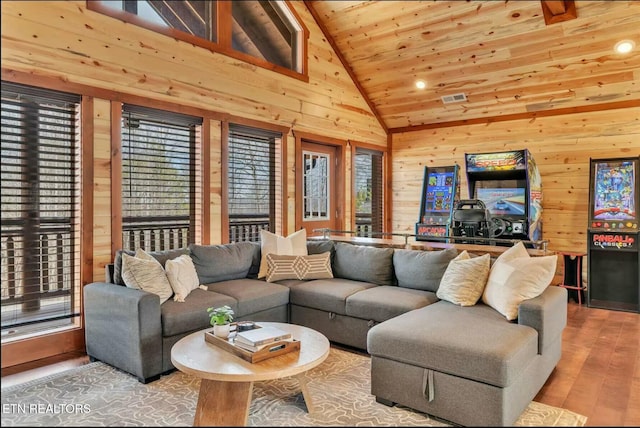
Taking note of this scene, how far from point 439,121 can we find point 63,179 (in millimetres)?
4988

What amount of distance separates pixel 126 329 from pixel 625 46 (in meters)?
5.08

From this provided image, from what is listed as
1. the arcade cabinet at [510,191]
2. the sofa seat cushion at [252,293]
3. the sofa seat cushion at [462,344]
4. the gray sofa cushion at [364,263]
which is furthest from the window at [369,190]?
the sofa seat cushion at [462,344]

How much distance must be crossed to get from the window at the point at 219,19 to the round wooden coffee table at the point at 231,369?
142cm

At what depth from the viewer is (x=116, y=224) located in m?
3.42

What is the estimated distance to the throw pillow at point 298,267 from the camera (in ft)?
12.7

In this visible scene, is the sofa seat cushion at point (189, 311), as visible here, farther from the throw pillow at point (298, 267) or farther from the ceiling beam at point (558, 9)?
the ceiling beam at point (558, 9)

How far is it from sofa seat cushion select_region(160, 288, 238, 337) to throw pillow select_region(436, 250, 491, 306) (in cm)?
159

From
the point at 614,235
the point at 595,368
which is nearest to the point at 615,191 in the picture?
the point at 614,235

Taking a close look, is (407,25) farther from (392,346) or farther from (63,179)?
(63,179)

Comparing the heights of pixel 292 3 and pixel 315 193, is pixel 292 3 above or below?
above

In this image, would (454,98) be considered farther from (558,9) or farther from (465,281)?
(465,281)

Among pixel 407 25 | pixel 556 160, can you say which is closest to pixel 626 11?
pixel 556 160

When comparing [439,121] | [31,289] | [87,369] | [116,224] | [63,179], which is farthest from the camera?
[439,121]

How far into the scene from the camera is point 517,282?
261cm
